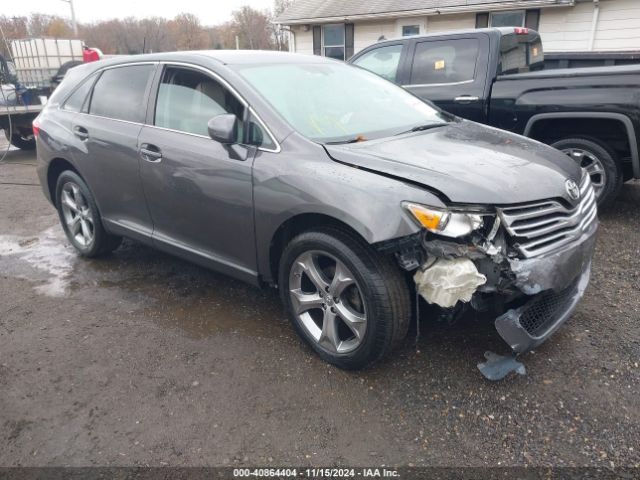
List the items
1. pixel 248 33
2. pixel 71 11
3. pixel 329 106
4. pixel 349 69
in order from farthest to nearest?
1. pixel 248 33
2. pixel 71 11
3. pixel 349 69
4. pixel 329 106

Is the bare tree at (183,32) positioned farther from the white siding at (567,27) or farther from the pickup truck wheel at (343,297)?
the pickup truck wheel at (343,297)

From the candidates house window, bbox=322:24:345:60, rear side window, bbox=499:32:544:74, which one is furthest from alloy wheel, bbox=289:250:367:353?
house window, bbox=322:24:345:60

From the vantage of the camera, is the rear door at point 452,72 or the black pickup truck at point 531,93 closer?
the black pickup truck at point 531,93

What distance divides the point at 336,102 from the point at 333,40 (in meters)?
13.8

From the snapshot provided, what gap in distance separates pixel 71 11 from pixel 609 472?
4117 centimetres

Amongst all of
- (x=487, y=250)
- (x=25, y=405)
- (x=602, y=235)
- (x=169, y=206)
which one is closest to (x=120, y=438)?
(x=25, y=405)

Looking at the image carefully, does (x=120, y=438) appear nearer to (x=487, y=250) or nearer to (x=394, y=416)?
(x=394, y=416)

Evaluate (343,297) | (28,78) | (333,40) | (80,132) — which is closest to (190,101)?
(80,132)

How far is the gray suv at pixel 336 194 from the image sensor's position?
2451mm

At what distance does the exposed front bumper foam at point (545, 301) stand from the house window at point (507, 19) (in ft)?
40.1

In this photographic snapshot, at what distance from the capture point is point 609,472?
7.07 ft

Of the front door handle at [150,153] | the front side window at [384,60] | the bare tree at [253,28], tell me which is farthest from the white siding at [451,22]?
the bare tree at [253,28]

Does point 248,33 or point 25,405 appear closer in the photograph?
point 25,405

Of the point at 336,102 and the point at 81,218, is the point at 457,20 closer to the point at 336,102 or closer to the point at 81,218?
the point at 336,102
